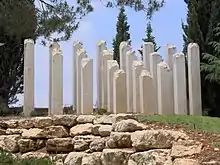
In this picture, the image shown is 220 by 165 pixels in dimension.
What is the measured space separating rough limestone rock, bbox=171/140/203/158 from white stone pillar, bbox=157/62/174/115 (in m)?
3.88

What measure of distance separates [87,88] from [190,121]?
9.46 ft

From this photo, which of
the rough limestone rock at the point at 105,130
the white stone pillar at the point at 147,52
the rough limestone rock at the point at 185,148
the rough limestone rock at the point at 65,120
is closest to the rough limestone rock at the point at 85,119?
the rough limestone rock at the point at 65,120

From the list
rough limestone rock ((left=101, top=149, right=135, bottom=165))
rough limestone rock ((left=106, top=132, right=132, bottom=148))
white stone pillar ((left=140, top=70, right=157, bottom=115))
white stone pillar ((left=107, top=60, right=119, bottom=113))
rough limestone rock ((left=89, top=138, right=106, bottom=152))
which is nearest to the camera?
rough limestone rock ((left=101, top=149, right=135, bottom=165))

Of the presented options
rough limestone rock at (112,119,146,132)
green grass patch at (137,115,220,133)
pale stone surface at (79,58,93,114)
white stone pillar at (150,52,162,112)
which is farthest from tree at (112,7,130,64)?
rough limestone rock at (112,119,146,132)

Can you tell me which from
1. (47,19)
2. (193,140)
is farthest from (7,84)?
(193,140)

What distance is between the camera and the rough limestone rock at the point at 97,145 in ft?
29.8

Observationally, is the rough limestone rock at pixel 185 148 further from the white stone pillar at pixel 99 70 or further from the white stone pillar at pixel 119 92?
the white stone pillar at pixel 99 70

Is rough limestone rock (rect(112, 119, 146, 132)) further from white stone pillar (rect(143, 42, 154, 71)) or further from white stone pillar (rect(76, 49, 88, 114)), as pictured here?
white stone pillar (rect(143, 42, 154, 71))

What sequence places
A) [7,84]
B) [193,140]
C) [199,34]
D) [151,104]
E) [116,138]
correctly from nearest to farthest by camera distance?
[193,140]
[116,138]
[151,104]
[199,34]
[7,84]

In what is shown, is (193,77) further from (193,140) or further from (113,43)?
(113,43)

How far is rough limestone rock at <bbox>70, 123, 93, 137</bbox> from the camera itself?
9.77 metres

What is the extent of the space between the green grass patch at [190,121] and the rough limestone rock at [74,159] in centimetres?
134

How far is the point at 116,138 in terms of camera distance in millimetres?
8438

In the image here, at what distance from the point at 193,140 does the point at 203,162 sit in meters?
1.05
